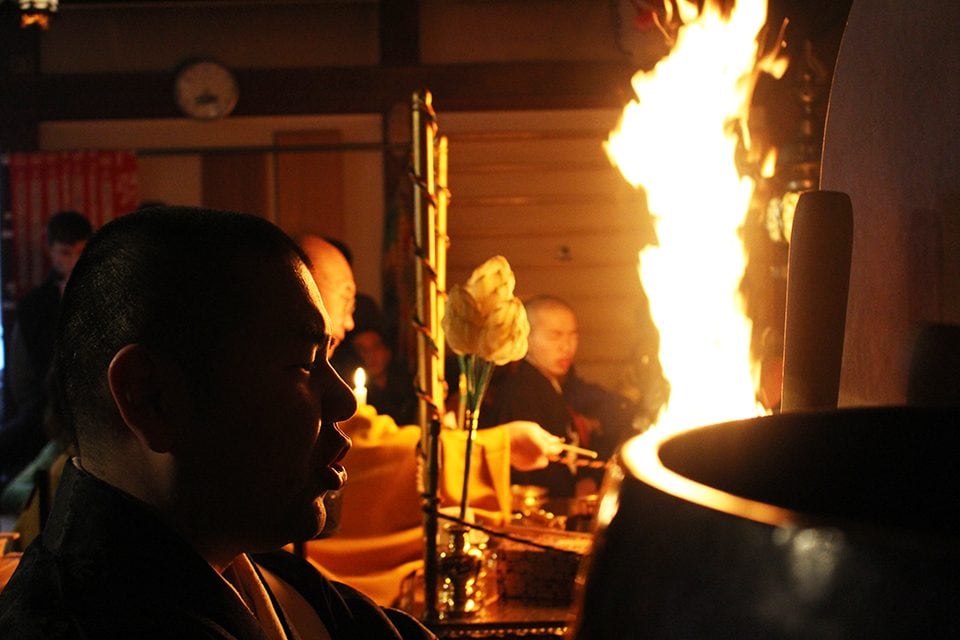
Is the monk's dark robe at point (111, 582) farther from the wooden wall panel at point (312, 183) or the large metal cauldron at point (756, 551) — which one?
the wooden wall panel at point (312, 183)

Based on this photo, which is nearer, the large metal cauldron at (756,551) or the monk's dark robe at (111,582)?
the large metal cauldron at (756,551)

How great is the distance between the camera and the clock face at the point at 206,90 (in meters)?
6.75

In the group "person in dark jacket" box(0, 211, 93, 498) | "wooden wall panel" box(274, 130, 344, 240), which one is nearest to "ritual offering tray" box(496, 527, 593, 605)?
"person in dark jacket" box(0, 211, 93, 498)

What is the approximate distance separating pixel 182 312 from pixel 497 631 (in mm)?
1159

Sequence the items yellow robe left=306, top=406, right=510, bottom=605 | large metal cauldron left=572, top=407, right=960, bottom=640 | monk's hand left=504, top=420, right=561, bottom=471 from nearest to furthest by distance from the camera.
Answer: large metal cauldron left=572, top=407, right=960, bottom=640
yellow robe left=306, top=406, right=510, bottom=605
monk's hand left=504, top=420, right=561, bottom=471

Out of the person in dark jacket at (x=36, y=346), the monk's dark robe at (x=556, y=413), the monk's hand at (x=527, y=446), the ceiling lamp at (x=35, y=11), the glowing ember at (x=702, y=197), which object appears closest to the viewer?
the glowing ember at (x=702, y=197)

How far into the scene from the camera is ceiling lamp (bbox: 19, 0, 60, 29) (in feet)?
14.7

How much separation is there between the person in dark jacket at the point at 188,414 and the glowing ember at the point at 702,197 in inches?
24.9

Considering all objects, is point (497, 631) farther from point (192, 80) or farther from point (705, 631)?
point (192, 80)

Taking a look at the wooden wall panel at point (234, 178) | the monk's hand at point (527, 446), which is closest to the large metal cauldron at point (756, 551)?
the monk's hand at point (527, 446)

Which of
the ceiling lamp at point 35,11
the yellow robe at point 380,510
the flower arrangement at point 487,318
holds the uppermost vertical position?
the ceiling lamp at point 35,11

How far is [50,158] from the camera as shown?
6797 mm

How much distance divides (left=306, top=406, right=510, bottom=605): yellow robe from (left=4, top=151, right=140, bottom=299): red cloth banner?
16.2 feet

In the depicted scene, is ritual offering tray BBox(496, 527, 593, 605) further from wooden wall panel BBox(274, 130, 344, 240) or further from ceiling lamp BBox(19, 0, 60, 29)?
wooden wall panel BBox(274, 130, 344, 240)
